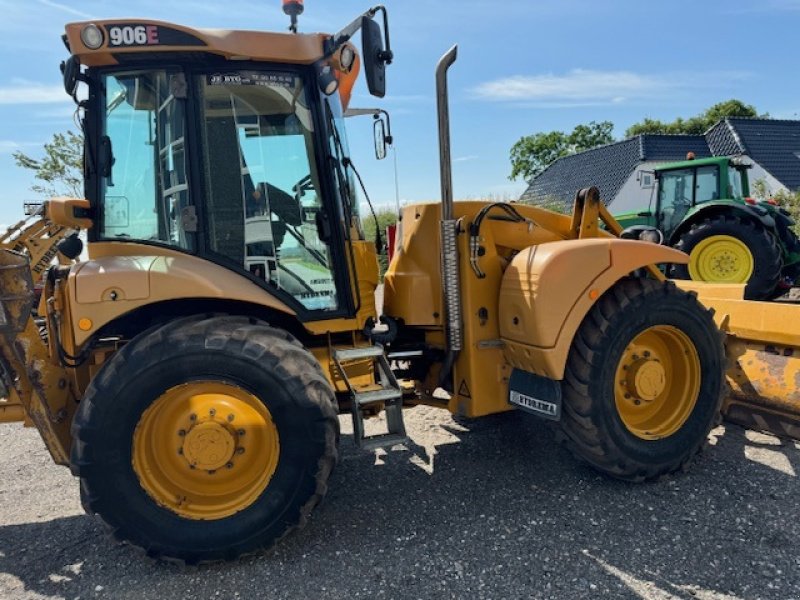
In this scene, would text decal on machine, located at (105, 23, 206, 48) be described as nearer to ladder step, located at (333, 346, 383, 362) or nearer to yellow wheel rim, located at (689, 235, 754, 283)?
ladder step, located at (333, 346, 383, 362)

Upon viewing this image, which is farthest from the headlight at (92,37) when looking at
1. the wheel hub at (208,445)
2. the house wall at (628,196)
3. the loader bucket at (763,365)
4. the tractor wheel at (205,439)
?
the house wall at (628,196)

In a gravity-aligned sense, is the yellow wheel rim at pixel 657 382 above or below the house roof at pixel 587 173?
below

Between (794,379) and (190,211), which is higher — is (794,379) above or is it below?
below

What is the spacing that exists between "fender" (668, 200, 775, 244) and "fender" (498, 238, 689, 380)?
565 centimetres

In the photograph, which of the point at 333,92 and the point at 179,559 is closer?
the point at 179,559

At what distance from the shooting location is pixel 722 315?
170 inches

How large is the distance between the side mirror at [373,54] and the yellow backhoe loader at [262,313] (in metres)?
0.01

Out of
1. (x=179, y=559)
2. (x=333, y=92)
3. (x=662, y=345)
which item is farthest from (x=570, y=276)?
(x=179, y=559)

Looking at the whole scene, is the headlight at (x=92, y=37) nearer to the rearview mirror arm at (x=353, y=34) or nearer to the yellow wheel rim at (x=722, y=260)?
the rearview mirror arm at (x=353, y=34)

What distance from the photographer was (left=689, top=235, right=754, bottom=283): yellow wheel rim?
7934 mm

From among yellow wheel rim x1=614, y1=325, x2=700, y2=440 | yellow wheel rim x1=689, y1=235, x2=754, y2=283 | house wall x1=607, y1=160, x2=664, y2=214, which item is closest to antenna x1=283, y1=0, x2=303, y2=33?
yellow wheel rim x1=614, y1=325, x2=700, y2=440

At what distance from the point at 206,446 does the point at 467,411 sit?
1526 mm

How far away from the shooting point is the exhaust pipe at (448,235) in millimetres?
3197

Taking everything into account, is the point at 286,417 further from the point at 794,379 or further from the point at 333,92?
the point at 794,379
